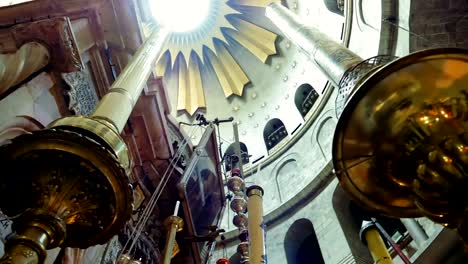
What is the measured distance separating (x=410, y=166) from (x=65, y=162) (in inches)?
69.2

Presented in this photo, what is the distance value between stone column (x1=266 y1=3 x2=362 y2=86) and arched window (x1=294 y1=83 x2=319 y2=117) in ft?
8.73

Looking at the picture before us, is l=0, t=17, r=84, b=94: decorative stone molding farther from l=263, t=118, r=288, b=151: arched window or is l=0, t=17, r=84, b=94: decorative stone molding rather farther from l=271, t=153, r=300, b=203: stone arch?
l=263, t=118, r=288, b=151: arched window

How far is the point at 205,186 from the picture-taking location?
616 centimetres

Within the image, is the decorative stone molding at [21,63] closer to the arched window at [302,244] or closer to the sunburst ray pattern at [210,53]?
the arched window at [302,244]

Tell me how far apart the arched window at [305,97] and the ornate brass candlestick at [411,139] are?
36.2 ft

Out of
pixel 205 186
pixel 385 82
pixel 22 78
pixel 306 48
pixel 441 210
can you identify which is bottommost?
pixel 441 210

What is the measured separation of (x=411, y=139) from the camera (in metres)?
2.12

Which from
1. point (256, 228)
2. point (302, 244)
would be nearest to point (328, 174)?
point (302, 244)

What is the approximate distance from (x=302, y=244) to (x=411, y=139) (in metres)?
9.25

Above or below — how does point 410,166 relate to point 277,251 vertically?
below

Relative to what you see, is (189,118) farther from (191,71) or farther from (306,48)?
(306,48)

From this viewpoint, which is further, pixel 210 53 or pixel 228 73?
pixel 210 53

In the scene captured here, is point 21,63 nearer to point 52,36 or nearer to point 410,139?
point 52,36

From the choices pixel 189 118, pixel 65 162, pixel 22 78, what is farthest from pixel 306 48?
pixel 189 118
